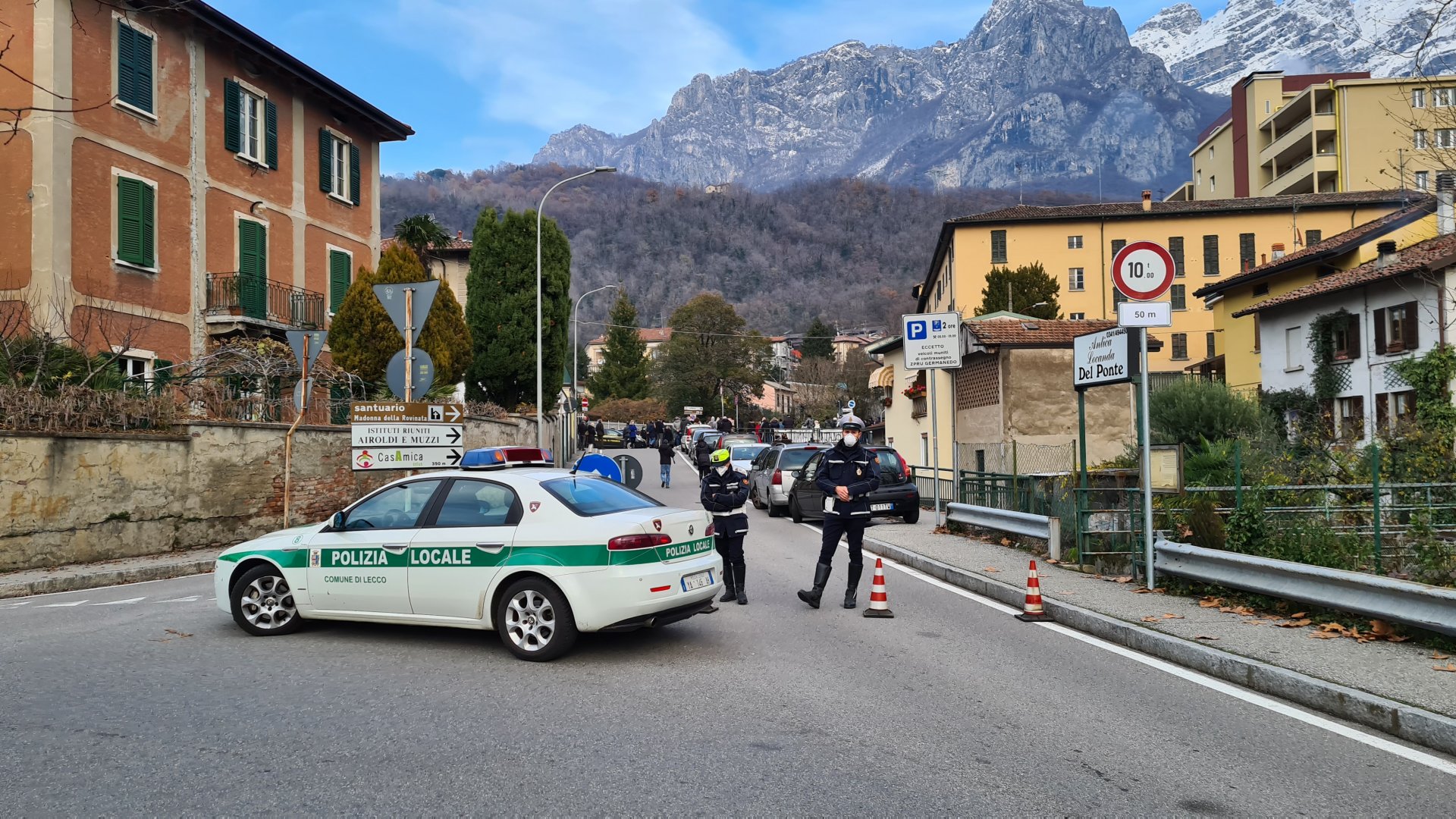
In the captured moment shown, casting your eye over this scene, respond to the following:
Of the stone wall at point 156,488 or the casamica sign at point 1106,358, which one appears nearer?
the casamica sign at point 1106,358

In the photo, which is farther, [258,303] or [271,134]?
[271,134]

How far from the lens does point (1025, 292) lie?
54719 millimetres

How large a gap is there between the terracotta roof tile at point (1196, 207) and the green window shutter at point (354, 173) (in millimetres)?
41074

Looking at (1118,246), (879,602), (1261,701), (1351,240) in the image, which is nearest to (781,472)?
(879,602)

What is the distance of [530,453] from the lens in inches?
391

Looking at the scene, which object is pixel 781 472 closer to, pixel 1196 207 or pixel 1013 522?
pixel 1013 522

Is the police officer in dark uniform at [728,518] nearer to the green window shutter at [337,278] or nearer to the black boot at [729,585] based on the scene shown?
the black boot at [729,585]

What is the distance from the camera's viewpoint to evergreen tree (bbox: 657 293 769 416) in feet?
320

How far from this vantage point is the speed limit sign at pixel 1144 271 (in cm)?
984

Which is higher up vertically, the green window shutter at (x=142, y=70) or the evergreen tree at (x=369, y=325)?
the green window shutter at (x=142, y=70)

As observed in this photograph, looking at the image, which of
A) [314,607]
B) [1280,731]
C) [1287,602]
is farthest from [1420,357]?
[314,607]

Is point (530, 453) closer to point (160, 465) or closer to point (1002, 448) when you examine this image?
point (160, 465)

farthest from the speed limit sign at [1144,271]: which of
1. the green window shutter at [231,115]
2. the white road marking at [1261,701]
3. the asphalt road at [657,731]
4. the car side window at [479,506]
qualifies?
the green window shutter at [231,115]

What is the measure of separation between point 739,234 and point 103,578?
12877 centimetres
